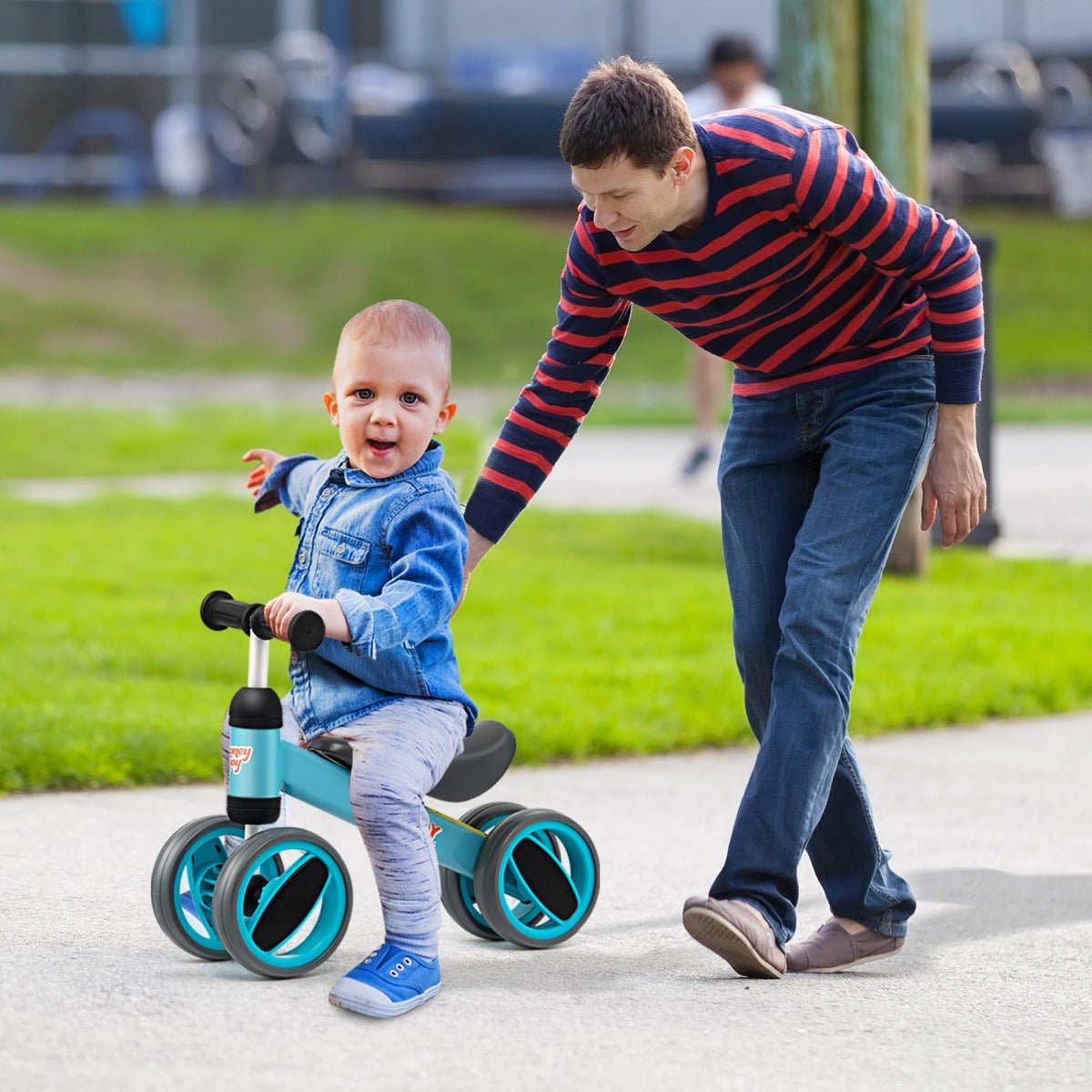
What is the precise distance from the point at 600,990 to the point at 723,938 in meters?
0.24

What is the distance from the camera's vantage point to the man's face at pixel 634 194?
→ 11.2ft

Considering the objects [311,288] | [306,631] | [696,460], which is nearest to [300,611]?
[306,631]

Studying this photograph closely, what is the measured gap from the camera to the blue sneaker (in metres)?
3.27

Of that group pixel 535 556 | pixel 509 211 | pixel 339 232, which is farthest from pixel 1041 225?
pixel 535 556

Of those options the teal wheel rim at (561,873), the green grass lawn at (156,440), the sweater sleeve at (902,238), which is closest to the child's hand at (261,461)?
the teal wheel rim at (561,873)

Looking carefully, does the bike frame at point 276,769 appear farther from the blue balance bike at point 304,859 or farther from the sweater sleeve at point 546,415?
the sweater sleeve at point 546,415

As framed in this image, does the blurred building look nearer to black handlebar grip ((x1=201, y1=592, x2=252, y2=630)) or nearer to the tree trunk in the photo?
the tree trunk

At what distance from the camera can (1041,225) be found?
95.4ft

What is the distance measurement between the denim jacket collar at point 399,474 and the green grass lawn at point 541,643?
6.07ft

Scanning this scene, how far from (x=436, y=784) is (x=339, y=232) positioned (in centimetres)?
2404

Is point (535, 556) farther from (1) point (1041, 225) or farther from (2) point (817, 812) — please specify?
(1) point (1041, 225)

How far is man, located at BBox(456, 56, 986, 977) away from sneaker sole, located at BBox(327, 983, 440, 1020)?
52cm

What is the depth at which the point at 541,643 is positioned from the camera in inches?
278

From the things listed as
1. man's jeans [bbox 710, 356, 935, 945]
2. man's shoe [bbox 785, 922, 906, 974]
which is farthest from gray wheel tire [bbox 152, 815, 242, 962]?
man's shoe [bbox 785, 922, 906, 974]
